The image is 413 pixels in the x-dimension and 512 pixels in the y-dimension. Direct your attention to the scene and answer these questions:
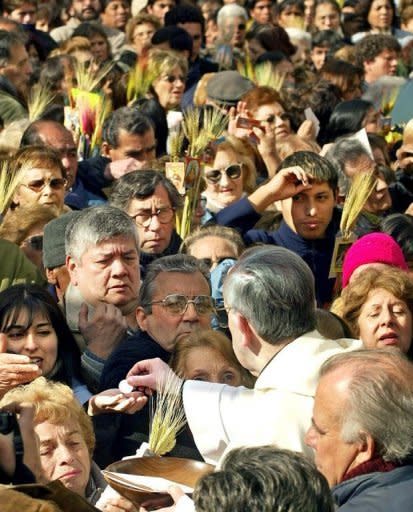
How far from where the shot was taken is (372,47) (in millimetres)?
13797

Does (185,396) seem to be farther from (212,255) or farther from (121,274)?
(212,255)

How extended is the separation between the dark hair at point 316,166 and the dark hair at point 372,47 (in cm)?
543

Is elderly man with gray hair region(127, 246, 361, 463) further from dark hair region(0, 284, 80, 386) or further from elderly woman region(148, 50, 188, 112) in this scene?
elderly woman region(148, 50, 188, 112)

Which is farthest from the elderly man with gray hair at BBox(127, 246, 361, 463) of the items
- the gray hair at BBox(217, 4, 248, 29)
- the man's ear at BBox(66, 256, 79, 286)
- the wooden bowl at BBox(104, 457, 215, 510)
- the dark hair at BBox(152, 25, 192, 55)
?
the gray hair at BBox(217, 4, 248, 29)

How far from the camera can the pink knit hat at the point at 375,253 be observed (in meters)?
7.34

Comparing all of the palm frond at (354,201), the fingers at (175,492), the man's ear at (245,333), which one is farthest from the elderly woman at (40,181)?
the fingers at (175,492)

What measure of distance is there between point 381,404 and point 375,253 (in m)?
2.85

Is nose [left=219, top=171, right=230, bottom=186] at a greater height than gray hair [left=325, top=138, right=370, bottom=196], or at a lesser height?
lesser

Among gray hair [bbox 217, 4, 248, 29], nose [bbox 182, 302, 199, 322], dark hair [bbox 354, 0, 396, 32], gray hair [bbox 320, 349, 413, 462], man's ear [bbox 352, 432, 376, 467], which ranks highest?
gray hair [bbox 320, 349, 413, 462]

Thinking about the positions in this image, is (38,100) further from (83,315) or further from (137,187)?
(83,315)

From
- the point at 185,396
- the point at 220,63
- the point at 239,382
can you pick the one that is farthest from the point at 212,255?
the point at 220,63

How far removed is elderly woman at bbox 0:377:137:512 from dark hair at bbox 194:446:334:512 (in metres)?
1.61

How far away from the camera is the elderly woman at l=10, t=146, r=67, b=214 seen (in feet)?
27.6

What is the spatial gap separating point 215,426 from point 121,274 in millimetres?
1833
